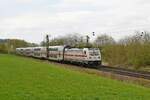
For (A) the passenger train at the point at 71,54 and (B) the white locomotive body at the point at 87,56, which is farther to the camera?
(A) the passenger train at the point at 71,54

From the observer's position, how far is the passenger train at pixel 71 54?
5794 cm

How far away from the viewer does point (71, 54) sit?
6469 centimetres

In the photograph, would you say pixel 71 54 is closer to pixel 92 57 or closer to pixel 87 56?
pixel 87 56

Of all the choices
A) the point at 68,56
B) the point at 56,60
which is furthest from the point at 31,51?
the point at 68,56

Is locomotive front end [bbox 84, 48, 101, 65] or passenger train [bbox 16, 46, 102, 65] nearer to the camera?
Result: locomotive front end [bbox 84, 48, 101, 65]

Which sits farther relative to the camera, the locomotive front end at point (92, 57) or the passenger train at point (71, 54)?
the passenger train at point (71, 54)

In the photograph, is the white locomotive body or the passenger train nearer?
the white locomotive body

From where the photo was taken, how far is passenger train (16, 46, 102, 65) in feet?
190

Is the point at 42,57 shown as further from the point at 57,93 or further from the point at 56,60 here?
the point at 57,93

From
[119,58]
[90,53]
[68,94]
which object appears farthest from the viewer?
Answer: [119,58]

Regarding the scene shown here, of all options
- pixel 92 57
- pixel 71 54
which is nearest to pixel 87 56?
pixel 92 57

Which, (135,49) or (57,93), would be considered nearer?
(57,93)

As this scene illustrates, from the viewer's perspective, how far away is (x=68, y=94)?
16.6 meters

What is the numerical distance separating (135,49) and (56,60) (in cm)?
2272
